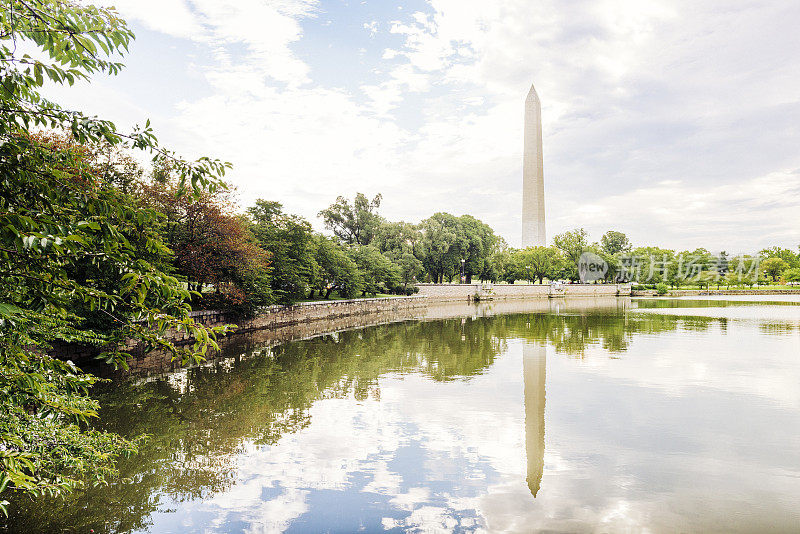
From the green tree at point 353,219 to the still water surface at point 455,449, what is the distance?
169 ft

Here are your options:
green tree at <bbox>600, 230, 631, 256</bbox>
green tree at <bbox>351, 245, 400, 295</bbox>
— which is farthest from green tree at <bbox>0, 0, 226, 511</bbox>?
green tree at <bbox>600, 230, 631, 256</bbox>

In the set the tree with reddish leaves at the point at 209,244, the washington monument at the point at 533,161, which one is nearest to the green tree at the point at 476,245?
the washington monument at the point at 533,161

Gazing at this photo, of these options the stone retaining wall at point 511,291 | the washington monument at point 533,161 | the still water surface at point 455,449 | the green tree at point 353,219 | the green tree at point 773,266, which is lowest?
the still water surface at point 455,449

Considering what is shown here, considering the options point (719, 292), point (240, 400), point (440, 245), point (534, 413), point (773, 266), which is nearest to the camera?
point (534, 413)

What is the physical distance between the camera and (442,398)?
12.4m

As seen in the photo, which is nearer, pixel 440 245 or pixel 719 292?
pixel 440 245

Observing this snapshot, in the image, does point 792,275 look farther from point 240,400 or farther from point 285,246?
point 240,400

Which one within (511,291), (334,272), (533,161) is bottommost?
(511,291)

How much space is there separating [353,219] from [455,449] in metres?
61.6

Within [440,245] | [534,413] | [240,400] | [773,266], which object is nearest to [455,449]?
[534,413]

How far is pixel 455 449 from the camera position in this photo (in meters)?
8.68

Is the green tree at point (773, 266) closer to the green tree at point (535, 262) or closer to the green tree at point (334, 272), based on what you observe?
the green tree at point (535, 262)

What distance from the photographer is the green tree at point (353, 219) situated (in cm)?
6850

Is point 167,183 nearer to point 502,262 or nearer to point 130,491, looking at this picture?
point 130,491
